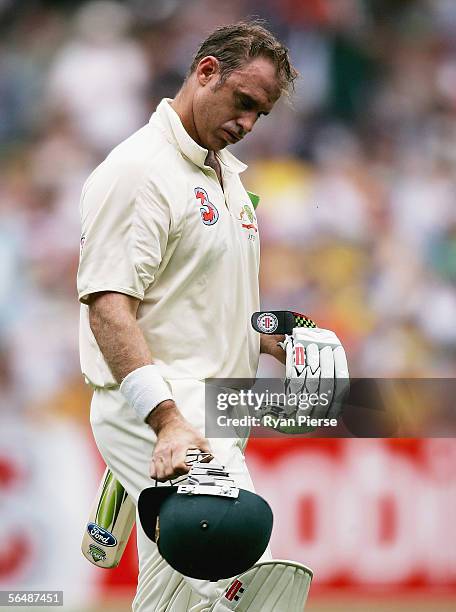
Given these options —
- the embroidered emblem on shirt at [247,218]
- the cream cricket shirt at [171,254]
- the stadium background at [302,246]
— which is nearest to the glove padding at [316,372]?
the cream cricket shirt at [171,254]

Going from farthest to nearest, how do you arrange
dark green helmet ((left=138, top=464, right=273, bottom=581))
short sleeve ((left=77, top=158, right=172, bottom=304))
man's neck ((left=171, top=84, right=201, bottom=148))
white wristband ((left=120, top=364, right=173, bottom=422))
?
man's neck ((left=171, top=84, right=201, bottom=148))
short sleeve ((left=77, top=158, right=172, bottom=304))
white wristband ((left=120, top=364, right=173, bottom=422))
dark green helmet ((left=138, top=464, right=273, bottom=581))

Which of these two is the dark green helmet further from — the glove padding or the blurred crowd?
the blurred crowd

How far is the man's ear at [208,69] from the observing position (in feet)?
8.36

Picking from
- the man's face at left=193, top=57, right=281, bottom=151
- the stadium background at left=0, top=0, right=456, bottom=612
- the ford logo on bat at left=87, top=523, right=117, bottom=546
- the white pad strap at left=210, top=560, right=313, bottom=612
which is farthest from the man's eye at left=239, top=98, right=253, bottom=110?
the stadium background at left=0, top=0, right=456, bottom=612

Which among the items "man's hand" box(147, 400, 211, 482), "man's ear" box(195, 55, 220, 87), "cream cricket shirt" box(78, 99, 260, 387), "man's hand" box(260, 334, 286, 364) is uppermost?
"man's ear" box(195, 55, 220, 87)

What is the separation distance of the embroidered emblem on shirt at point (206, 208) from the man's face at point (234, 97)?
149mm

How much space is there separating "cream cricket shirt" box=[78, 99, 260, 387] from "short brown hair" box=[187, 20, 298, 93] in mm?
171

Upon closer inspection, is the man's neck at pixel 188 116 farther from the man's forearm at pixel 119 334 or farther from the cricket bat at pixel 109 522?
the cricket bat at pixel 109 522

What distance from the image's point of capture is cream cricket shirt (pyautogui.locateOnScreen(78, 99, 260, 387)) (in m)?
2.38

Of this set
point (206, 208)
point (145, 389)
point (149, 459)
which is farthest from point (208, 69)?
point (149, 459)

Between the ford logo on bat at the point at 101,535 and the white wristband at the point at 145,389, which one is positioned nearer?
the white wristband at the point at 145,389

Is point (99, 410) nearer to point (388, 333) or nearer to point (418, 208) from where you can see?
point (388, 333)

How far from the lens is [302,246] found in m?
5.57

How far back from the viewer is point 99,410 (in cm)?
252
